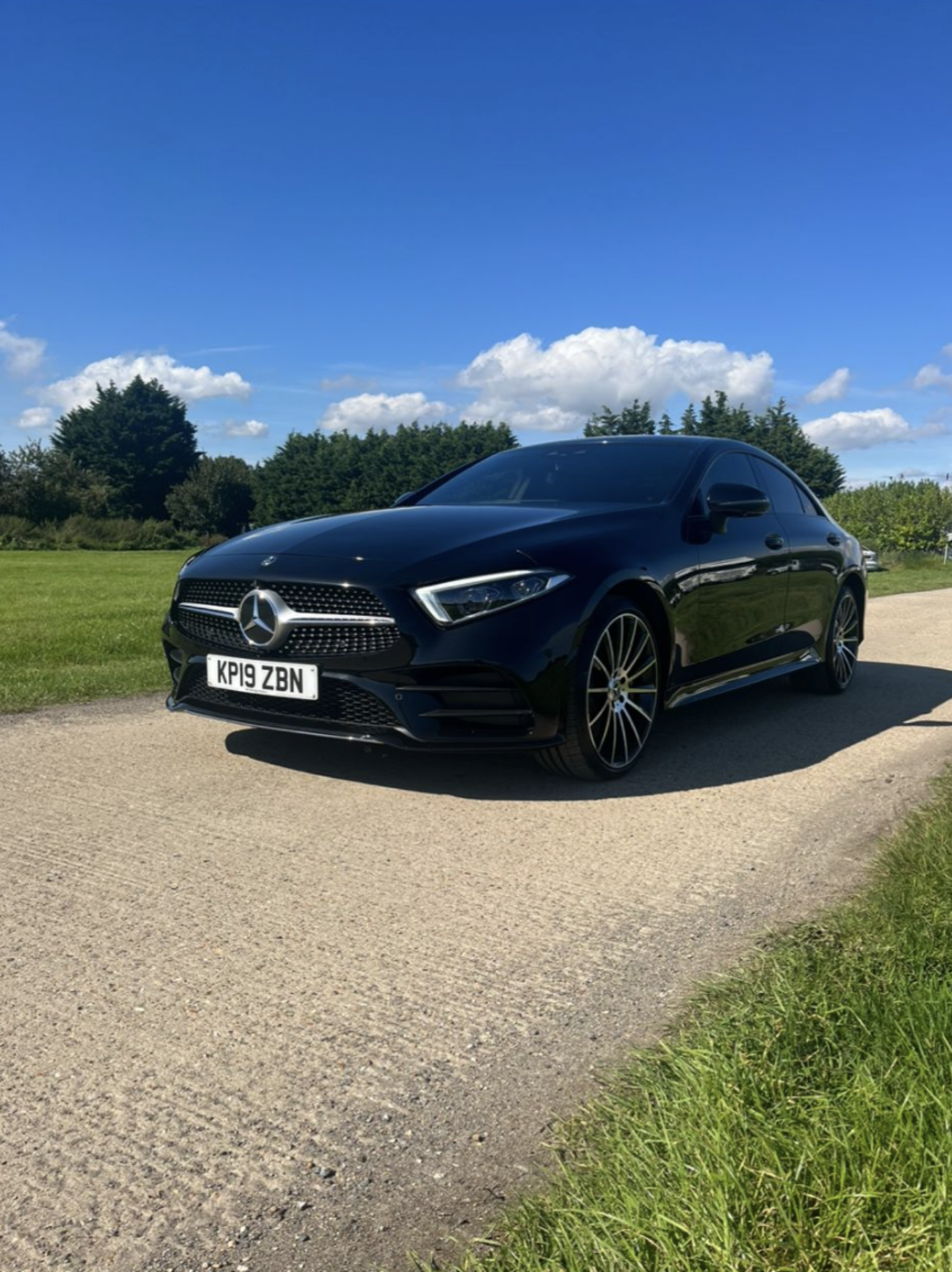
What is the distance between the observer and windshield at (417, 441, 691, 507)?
5.42m

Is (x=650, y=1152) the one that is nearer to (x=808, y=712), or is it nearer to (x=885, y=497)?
(x=808, y=712)

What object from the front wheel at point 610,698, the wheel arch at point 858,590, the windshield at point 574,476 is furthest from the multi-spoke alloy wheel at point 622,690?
the wheel arch at point 858,590

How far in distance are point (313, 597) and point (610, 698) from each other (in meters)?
1.28

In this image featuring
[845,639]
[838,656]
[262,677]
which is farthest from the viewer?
[845,639]

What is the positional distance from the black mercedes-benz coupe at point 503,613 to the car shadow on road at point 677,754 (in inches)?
8.6

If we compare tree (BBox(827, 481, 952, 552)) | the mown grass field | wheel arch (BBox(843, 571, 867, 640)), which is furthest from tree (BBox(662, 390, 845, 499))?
wheel arch (BBox(843, 571, 867, 640))

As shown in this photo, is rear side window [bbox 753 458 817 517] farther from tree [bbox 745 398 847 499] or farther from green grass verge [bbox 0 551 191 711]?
tree [bbox 745 398 847 499]

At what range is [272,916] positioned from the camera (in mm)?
3078

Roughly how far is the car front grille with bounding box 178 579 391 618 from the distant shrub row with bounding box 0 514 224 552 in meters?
39.5

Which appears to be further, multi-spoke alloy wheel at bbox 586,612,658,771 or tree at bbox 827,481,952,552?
tree at bbox 827,481,952,552

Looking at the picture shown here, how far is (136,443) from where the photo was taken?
90312 mm

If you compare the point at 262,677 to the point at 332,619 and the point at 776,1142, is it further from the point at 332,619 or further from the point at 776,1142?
the point at 776,1142

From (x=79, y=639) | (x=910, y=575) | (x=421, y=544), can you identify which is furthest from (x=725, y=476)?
(x=910, y=575)

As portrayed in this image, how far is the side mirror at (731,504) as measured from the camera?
536 centimetres
